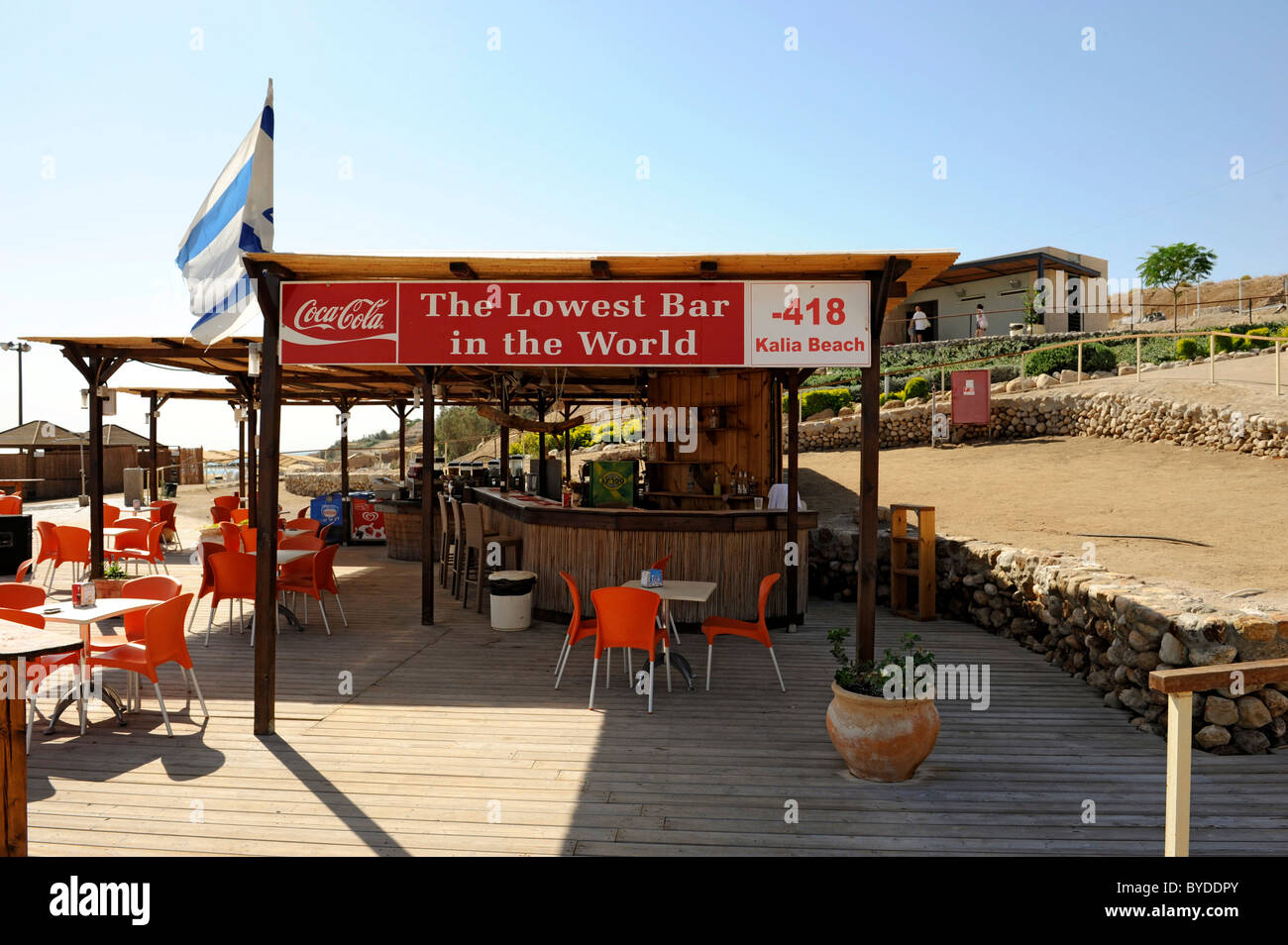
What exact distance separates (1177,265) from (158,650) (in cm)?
4173

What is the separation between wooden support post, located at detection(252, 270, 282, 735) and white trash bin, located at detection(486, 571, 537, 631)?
2.86 m

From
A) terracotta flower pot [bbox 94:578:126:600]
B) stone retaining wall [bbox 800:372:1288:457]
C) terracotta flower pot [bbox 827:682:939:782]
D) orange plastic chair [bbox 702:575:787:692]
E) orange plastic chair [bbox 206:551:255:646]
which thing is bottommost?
terracotta flower pot [bbox 827:682:939:782]

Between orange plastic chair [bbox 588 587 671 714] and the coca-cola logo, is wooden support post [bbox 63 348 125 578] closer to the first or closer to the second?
the coca-cola logo

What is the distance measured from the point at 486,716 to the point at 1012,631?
4978 mm

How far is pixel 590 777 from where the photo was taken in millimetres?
4129

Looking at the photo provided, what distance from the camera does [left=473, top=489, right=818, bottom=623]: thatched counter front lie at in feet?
24.7

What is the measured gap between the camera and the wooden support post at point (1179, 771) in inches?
106

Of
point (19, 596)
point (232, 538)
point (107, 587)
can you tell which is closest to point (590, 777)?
point (19, 596)

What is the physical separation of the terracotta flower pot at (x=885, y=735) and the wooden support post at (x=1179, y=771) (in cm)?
127

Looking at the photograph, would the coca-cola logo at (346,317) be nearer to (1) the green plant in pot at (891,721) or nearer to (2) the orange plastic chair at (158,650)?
(2) the orange plastic chair at (158,650)

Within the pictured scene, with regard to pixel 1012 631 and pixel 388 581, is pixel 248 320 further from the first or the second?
pixel 1012 631

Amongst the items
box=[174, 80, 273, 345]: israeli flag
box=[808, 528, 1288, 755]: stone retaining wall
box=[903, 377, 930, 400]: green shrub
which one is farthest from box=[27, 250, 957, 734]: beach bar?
box=[903, 377, 930, 400]: green shrub

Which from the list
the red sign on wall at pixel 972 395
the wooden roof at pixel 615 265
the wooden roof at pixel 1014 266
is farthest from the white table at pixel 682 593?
the wooden roof at pixel 1014 266
